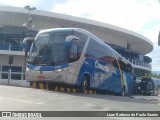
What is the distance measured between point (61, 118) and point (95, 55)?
11544 mm

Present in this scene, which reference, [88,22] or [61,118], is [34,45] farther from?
[88,22]

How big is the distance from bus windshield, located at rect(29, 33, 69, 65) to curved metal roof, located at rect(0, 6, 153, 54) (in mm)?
29488

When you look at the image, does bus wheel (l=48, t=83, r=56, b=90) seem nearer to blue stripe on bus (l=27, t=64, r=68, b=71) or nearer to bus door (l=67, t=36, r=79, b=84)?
blue stripe on bus (l=27, t=64, r=68, b=71)

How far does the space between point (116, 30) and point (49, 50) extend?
39.9 m

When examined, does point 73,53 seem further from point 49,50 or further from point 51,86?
point 51,86

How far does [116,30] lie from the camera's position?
56.3 metres

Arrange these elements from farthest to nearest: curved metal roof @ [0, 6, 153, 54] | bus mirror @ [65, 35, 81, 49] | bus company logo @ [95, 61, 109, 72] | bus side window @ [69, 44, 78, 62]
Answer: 1. curved metal roof @ [0, 6, 153, 54]
2. bus company logo @ [95, 61, 109, 72]
3. bus side window @ [69, 44, 78, 62]
4. bus mirror @ [65, 35, 81, 49]

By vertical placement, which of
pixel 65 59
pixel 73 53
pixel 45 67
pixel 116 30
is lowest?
pixel 45 67

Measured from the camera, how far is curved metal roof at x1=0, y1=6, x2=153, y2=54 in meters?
47.7

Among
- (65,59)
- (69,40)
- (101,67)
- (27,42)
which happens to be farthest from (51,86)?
(69,40)

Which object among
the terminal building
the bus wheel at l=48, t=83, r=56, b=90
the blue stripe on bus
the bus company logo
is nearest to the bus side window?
the blue stripe on bus

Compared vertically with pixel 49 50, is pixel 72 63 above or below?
below

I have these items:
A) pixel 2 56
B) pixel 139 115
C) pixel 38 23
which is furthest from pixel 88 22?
pixel 139 115

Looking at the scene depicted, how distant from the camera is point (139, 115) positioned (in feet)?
30.7
